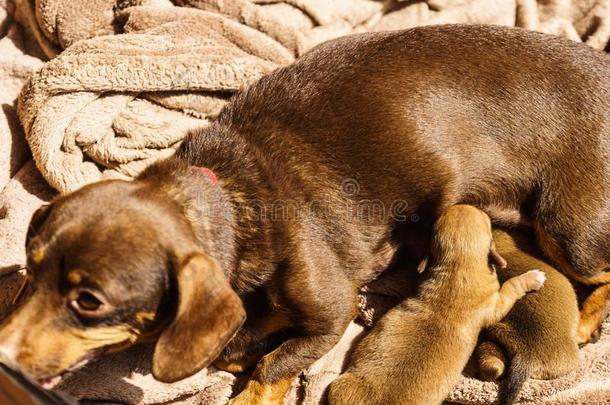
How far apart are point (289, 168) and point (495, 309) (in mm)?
981

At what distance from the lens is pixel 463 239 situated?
2545 mm

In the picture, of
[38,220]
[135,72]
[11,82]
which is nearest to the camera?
[38,220]

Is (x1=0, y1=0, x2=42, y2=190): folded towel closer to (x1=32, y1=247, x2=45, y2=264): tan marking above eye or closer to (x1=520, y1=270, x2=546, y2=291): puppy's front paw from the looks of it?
(x1=32, y1=247, x2=45, y2=264): tan marking above eye

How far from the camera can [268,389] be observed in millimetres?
2494

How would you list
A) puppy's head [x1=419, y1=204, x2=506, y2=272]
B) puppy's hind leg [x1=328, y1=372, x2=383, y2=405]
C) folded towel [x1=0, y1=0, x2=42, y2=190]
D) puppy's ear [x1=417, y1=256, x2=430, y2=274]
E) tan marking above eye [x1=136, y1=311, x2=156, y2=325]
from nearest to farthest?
tan marking above eye [x1=136, y1=311, x2=156, y2=325]
puppy's hind leg [x1=328, y1=372, x2=383, y2=405]
puppy's head [x1=419, y1=204, x2=506, y2=272]
puppy's ear [x1=417, y1=256, x2=430, y2=274]
folded towel [x1=0, y1=0, x2=42, y2=190]

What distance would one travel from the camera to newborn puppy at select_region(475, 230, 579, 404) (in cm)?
245

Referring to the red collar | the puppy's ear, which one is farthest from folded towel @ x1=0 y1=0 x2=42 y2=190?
the puppy's ear

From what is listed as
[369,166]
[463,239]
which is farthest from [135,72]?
Result: [463,239]

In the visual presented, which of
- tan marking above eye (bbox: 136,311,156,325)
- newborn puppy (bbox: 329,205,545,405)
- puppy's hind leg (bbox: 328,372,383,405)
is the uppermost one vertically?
tan marking above eye (bbox: 136,311,156,325)

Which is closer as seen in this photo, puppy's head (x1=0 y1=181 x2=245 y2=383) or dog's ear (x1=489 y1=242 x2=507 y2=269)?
puppy's head (x1=0 y1=181 x2=245 y2=383)

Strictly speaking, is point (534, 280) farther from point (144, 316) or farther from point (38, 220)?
point (38, 220)

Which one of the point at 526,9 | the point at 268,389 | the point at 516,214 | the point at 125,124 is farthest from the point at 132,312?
the point at 526,9

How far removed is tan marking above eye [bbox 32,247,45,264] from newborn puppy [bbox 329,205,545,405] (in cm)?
117

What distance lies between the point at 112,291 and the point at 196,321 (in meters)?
0.26
